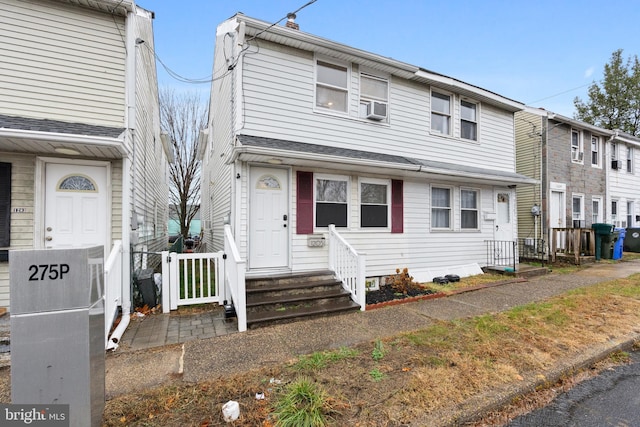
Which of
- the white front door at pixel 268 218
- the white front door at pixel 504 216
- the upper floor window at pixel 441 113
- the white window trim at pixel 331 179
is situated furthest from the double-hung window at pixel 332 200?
the white front door at pixel 504 216

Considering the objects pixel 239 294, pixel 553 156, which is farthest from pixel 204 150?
pixel 553 156

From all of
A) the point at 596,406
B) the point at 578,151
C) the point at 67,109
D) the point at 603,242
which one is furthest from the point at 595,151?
the point at 67,109

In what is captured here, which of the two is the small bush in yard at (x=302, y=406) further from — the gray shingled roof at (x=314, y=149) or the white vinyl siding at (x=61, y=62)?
the white vinyl siding at (x=61, y=62)

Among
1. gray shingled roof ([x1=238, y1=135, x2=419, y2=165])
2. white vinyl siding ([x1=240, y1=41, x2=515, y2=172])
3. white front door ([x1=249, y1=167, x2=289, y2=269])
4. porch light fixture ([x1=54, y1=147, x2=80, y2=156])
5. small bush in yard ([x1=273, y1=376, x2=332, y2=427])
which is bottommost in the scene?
small bush in yard ([x1=273, y1=376, x2=332, y2=427])

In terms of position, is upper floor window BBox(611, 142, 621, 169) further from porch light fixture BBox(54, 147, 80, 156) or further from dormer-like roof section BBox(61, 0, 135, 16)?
porch light fixture BBox(54, 147, 80, 156)

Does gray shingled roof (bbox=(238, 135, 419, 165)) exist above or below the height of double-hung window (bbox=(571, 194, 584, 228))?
above

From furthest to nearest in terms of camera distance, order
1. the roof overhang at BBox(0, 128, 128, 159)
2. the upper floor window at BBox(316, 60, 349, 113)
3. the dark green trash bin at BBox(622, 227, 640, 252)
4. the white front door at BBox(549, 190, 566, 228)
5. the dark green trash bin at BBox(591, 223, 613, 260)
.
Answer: the dark green trash bin at BBox(622, 227, 640, 252), the white front door at BBox(549, 190, 566, 228), the dark green trash bin at BBox(591, 223, 613, 260), the upper floor window at BBox(316, 60, 349, 113), the roof overhang at BBox(0, 128, 128, 159)

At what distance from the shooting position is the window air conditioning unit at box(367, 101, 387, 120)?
7.20 metres

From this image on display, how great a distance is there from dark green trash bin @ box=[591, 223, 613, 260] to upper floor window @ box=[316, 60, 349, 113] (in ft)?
35.3

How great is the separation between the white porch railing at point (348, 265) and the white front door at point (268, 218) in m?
0.96

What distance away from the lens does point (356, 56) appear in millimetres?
6855

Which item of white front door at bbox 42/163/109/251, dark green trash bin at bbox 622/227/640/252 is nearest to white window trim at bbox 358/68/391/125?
white front door at bbox 42/163/109/251

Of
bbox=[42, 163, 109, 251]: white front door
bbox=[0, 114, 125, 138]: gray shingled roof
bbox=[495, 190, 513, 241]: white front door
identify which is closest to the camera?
bbox=[0, 114, 125, 138]: gray shingled roof

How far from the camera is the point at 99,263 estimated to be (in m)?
2.28
